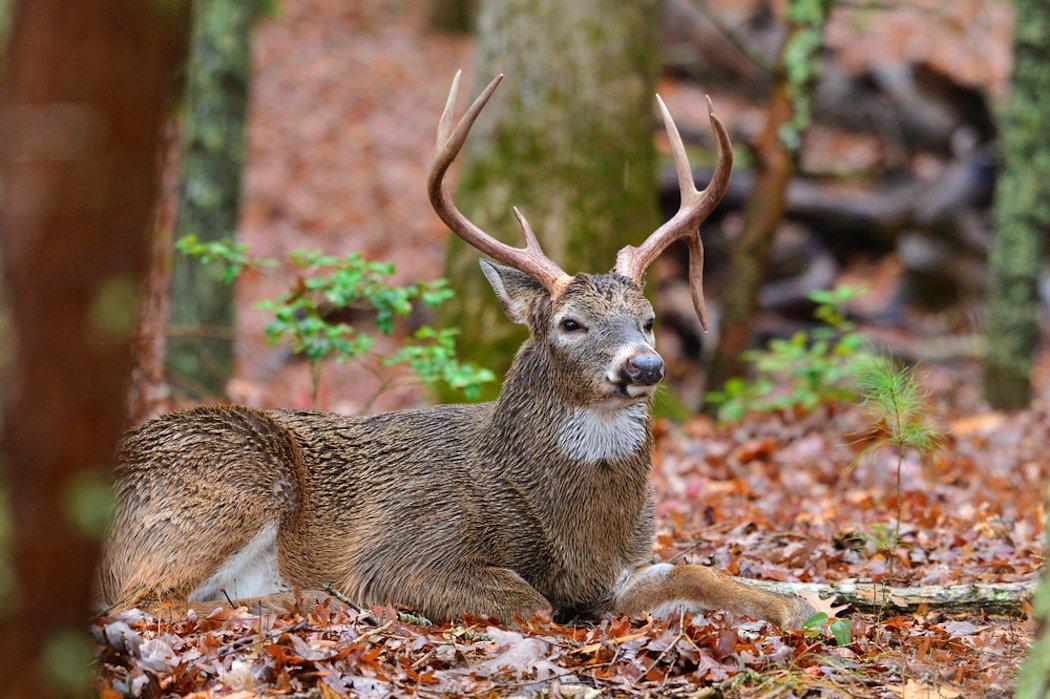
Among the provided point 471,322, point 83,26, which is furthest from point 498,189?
point 83,26

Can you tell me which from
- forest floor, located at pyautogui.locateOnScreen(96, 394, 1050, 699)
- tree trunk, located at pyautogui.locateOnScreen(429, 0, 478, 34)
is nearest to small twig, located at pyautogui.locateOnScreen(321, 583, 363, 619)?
forest floor, located at pyautogui.locateOnScreen(96, 394, 1050, 699)

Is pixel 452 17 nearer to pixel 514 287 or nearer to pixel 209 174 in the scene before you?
pixel 209 174

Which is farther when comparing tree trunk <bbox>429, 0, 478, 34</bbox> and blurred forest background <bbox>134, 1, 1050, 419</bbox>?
tree trunk <bbox>429, 0, 478, 34</bbox>

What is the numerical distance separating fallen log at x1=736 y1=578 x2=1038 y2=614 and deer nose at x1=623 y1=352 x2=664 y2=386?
103cm

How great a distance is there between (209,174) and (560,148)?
3.10 meters

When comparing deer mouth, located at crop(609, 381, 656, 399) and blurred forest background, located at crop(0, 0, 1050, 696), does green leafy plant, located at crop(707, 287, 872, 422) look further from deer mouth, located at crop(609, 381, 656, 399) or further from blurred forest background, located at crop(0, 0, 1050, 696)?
deer mouth, located at crop(609, 381, 656, 399)

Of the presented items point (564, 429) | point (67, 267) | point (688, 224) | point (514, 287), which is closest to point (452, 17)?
point (688, 224)

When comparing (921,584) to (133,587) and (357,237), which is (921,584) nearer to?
(133,587)

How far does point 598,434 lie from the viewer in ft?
19.7

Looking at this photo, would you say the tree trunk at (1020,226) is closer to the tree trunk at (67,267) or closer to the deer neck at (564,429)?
the deer neck at (564,429)

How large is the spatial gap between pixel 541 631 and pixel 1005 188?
285 inches

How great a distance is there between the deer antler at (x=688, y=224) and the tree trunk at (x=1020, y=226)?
5382 mm

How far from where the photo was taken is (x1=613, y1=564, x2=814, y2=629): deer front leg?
17.7 feet

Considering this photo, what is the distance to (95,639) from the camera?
4.16m
